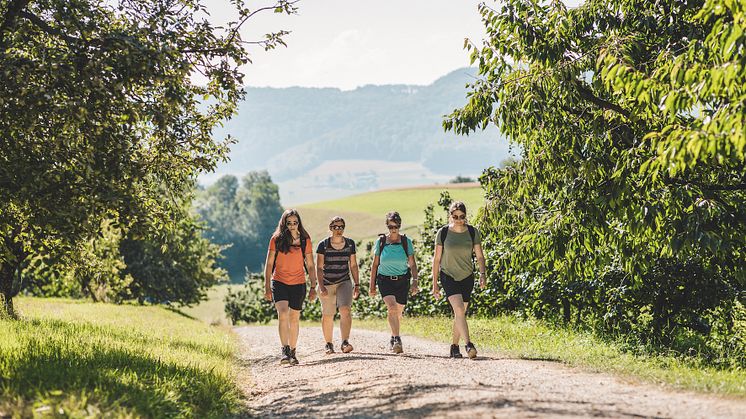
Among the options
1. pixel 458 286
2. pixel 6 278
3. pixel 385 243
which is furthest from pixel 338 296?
pixel 6 278

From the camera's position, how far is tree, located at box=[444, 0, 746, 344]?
899 cm

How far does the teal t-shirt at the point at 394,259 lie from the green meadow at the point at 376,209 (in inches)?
2683

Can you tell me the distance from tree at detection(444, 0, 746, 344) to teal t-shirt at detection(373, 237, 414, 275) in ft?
6.02

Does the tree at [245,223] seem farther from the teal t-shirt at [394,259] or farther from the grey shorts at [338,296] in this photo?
the teal t-shirt at [394,259]

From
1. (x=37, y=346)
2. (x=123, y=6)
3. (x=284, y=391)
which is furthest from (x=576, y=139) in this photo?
(x=37, y=346)

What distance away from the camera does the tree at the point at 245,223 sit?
131 meters

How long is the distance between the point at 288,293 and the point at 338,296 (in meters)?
0.86

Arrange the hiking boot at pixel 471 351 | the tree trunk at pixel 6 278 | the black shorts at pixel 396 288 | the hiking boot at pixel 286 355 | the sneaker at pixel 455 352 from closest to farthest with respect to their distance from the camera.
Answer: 1. the hiking boot at pixel 471 351
2. the sneaker at pixel 455 352
3. the hiking boot at pixel 286 355
4. the black shorts at pixel 396 288
5. the tree trunk at pixel 6 278

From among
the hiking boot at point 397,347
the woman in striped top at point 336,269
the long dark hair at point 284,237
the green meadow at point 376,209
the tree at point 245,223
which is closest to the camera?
the long dark hair at point 284,237

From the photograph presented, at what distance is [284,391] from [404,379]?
62.5 inches

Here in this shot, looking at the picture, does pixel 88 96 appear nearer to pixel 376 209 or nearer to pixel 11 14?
pixel 11 14

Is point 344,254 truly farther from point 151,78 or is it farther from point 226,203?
point 226,203

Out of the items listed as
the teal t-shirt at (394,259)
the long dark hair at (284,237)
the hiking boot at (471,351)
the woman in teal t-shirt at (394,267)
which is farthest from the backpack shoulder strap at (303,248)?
the hiking boot at (471,351)

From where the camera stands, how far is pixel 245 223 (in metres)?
137
